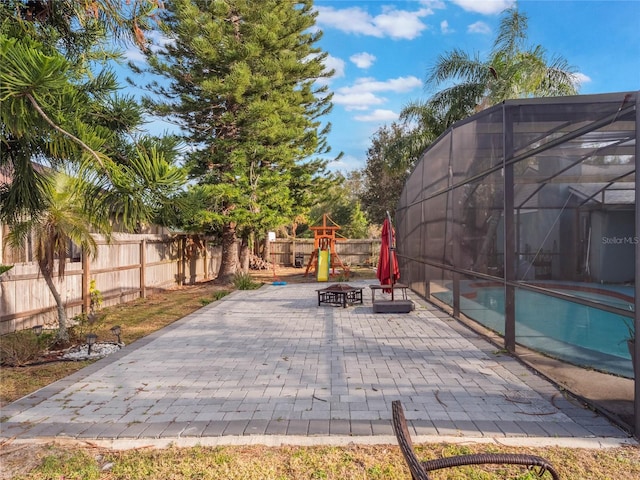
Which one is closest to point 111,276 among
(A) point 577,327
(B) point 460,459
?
(A) point 577,327

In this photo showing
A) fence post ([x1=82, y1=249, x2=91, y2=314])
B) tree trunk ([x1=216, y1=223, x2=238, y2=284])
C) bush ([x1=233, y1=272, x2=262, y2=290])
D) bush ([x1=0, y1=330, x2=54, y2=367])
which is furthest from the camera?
tree trunk ([x1=216, y1=223, x2=238, y2=284])

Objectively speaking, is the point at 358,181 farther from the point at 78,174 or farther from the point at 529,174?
the point at 78,174

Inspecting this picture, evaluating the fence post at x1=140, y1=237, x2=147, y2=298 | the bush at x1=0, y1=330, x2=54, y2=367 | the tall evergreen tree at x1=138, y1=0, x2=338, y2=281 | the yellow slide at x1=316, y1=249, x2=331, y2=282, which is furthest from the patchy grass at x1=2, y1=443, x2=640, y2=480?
the yellow slide at x1=316, y1=249, x2=331, y2=282

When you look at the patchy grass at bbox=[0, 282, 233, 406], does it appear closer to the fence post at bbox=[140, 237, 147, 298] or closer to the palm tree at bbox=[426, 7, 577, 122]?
the fence post at bbox=[140, 237, 147, 298]

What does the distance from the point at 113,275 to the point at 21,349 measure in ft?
15.7

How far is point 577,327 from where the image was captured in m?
4.25

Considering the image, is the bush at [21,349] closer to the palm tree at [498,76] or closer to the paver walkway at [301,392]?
the paver walkway at [301,392]

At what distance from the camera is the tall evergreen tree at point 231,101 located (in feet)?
42.2

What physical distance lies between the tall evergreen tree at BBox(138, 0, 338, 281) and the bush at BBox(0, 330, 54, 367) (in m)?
7.16

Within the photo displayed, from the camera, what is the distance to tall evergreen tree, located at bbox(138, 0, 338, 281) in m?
12.9

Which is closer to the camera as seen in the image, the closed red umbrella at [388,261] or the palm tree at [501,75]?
the closed red umbrella at [388,261]

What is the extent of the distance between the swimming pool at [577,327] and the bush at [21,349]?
588 cm

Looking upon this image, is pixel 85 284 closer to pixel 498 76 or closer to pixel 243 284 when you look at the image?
pixel 243 284

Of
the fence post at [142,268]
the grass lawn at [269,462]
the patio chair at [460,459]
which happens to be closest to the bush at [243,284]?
the fence post at [142,268]
